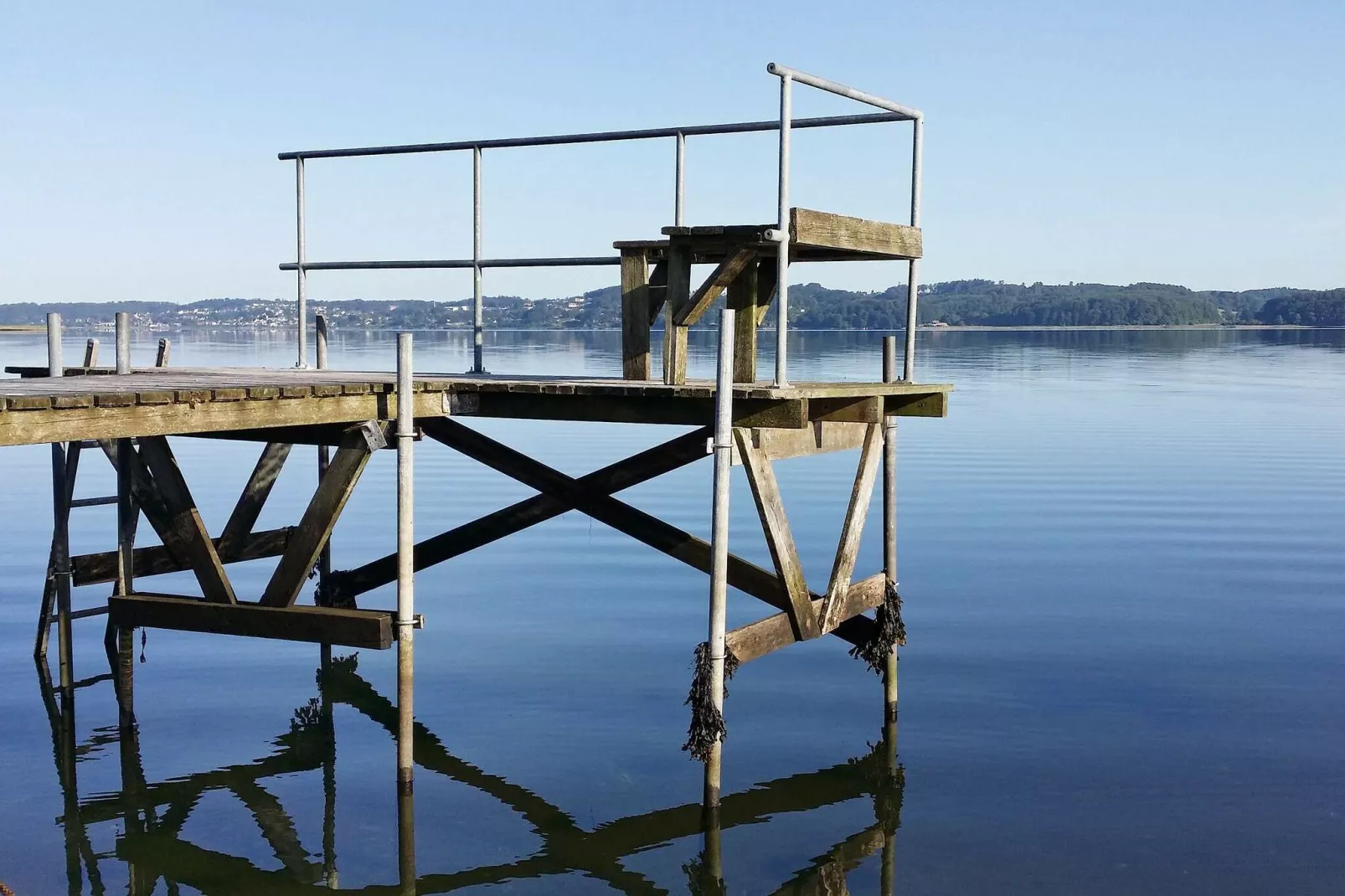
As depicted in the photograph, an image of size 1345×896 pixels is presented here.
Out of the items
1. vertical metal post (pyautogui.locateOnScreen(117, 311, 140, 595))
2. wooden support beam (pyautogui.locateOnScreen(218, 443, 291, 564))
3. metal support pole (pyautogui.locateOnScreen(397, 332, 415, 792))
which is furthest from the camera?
wooden support beam (pyautogui.locateOnScreen(218, 443, 291, 564))

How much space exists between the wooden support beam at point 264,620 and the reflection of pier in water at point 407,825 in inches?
50.1

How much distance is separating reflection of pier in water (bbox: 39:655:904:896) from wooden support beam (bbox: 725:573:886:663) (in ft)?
2.89

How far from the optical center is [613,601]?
1577 cm

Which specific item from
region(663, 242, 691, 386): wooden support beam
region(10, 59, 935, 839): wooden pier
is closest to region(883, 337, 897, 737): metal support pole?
region(10, 59, 935, 839): wooden pier

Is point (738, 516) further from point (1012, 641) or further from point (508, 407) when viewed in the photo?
point (508, 407)

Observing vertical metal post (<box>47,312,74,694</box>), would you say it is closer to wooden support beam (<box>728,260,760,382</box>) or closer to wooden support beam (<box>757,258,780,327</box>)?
wooden support beam (<box>728,260,760,382</box>)

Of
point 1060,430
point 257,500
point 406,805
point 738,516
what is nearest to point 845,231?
point 406,805

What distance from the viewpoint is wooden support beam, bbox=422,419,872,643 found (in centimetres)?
1065

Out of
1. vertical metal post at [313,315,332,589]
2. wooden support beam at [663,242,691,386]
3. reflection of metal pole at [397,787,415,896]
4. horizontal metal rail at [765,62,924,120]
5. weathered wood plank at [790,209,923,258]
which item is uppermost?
horizontal metal rail at [765,62,924,120]

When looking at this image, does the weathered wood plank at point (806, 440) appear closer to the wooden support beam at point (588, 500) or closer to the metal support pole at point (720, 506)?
the metal support pole at point (720, 506)

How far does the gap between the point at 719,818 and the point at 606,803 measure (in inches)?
31.8

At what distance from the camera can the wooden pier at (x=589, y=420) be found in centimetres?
866

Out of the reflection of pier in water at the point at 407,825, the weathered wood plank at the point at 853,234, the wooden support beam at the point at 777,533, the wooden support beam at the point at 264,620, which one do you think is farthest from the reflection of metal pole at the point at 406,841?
the weathered wood plank at the point at 853,234

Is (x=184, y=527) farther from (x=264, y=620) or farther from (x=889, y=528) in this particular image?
(x=889, y=528)
